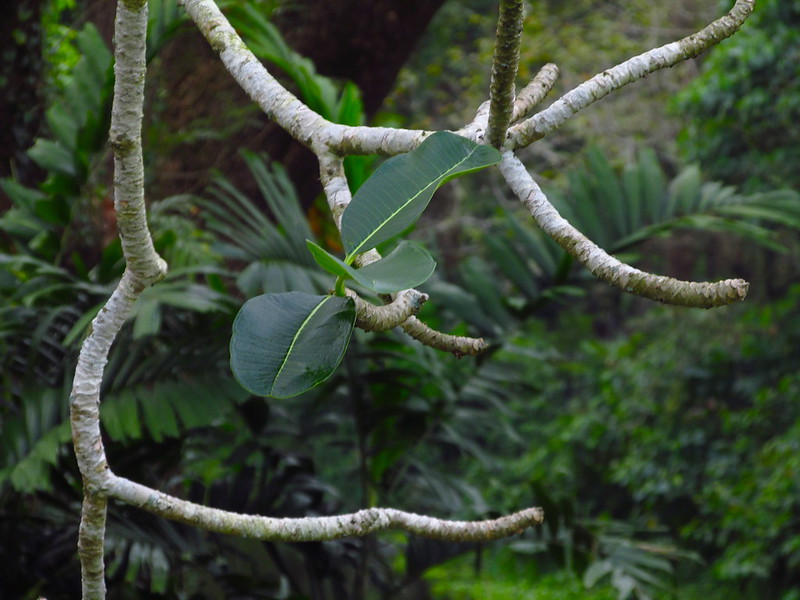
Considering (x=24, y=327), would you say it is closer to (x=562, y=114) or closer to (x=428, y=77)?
(x=562, y=114)

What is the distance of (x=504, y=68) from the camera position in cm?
64

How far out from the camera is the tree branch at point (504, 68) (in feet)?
1.96

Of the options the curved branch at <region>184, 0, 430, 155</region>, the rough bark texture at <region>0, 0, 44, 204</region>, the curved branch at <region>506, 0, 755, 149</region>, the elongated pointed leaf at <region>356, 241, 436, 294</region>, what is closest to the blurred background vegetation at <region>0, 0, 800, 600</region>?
the rough bark texture at <region>0, 0, 44, 204</region>

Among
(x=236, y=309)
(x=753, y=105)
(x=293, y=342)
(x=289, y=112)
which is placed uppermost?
(x=753, y=105)

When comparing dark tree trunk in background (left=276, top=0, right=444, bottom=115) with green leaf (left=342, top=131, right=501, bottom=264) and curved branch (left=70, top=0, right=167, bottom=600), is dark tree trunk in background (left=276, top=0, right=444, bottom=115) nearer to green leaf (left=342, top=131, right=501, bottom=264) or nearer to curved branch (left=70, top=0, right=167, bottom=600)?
curved branch (left=70, top=0, right=167, bottom=600)

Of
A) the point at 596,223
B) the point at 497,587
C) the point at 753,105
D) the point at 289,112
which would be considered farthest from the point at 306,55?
the point at 497,587

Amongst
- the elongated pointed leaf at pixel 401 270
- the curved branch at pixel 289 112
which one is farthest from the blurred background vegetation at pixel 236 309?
the elongated pointed leaf at pixel 401 270

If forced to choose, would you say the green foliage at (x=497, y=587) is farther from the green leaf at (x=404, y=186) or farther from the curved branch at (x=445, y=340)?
the green leaf at (x=404, y=186)

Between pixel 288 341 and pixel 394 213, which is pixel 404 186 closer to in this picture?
pixel 394 213

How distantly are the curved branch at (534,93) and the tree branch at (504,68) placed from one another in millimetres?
65

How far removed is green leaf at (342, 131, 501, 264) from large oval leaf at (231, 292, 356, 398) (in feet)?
0.16

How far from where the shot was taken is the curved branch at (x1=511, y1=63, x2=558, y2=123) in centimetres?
80

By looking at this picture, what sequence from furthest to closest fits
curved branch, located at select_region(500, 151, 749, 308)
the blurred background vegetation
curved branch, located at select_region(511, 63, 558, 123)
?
the blurred background vegetation < curved branch, located at select_region(511, 63, 558, 123) < curved branch, located at select_region(500, 151, 749, 308)

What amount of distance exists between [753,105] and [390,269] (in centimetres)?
364
